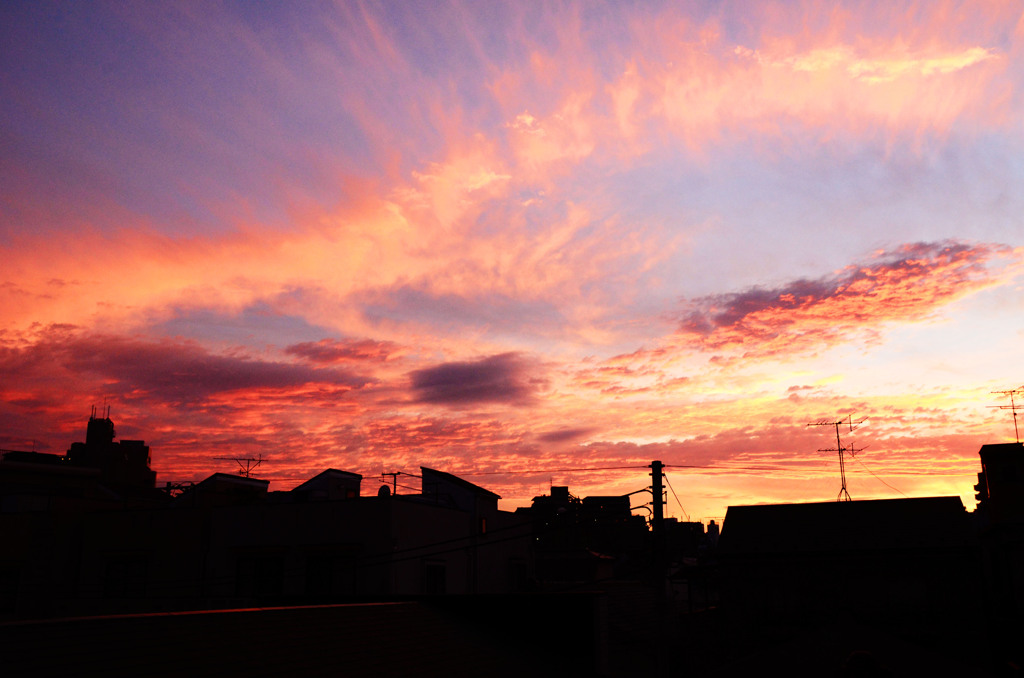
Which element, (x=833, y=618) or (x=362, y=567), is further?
(x=833, y=618)

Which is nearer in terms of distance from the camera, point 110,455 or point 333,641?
point 333,641

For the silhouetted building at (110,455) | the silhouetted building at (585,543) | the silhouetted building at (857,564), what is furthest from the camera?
the silhouetted building at (110,455)

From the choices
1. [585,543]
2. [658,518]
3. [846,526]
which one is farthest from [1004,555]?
[585,543]

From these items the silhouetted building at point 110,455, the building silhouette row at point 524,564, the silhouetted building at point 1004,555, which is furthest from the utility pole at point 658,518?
the silhouetted building at point 110,455

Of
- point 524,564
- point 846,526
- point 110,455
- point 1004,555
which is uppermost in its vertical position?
point 110,455

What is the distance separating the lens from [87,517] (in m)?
37.0

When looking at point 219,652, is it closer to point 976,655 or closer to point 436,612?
point 436,612

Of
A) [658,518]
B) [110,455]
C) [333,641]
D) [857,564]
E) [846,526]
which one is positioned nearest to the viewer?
[333,641]

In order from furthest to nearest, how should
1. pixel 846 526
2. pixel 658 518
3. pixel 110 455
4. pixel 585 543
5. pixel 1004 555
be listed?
pixel 110 455, pixel 585 543, pixel 846 526, pixel 1004 555, pixel 658 518

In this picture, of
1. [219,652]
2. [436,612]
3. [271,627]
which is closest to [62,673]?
[219,652]

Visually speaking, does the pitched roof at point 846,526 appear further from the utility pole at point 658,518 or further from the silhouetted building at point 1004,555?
the utility pole at point 658,518

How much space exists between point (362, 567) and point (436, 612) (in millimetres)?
11359

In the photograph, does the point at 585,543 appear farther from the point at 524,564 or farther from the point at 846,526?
the point at 846,526

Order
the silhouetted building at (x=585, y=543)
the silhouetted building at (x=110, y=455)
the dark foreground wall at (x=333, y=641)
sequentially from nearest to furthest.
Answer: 1. the dark foreground wall at (x=333, y=641)
2. the silhouetted building at (x=585, y=543)
3. the silhouetted building at (x=110, y=455)
